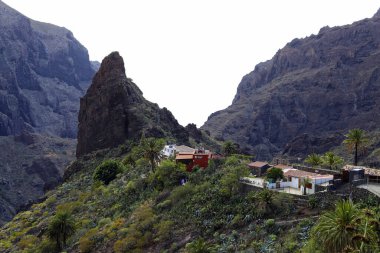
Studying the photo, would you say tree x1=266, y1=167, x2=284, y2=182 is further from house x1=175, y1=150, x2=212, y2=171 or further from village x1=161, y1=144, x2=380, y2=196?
house x1=175, y1=150, x2=212, y2=171

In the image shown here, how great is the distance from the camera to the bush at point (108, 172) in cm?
9825

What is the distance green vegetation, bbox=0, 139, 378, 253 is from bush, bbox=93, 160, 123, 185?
7.06 feet

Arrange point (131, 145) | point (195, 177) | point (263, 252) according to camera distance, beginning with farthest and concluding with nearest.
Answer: point (131, 145)
point (195, 177)
point (263, 252)

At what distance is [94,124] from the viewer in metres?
140

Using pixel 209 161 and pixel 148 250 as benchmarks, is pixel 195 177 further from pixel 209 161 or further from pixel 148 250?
pixel 148 250

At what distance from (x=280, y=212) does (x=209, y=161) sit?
2409 cm

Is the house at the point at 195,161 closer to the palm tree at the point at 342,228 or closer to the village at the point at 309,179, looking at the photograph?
the village at the point at 309,179

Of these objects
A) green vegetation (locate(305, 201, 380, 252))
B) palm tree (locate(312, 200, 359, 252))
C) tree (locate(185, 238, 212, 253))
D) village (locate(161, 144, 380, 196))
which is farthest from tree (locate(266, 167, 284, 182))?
palm tree (locate(312, 200, 359, 252))

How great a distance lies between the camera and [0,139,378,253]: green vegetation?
4609 cm

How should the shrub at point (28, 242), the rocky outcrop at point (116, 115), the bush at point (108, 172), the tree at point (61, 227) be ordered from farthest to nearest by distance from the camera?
the rocky outcrop at point (116, 115) → the bush at point (108, 172) → the shrub at point (28, 242) → the tree at point (61, 227)

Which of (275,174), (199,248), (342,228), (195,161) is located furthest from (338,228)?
(195,161)

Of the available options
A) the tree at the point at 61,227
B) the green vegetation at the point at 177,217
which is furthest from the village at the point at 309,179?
the tree at the point at 61,227

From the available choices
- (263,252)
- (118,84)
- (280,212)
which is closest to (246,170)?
(280,212)

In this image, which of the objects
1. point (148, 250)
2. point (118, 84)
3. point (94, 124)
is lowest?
point (148, 250)
